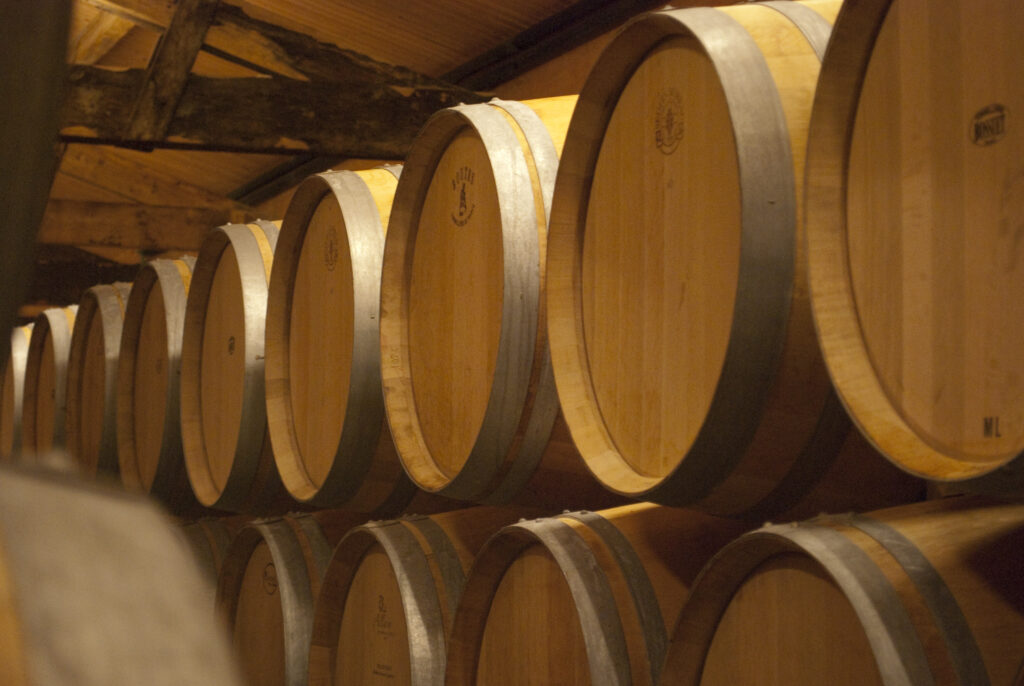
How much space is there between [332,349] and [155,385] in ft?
5.45

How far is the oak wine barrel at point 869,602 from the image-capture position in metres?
1.31

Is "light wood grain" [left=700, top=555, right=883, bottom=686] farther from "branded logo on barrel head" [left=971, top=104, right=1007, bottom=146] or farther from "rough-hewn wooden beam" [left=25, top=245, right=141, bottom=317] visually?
"rough-hewn wooden beam" [left=25, top=245, right=141, bottom=317]

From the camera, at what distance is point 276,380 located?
347 cm

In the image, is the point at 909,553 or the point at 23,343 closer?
the point at 909,553

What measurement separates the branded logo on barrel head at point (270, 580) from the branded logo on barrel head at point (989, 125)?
2.68 meters

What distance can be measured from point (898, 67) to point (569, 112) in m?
1.29

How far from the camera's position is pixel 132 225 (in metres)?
11.0

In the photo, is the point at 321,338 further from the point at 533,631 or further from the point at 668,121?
the point at 668,121

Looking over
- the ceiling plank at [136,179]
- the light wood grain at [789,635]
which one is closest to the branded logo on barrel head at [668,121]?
the light wood grain at [789,635]

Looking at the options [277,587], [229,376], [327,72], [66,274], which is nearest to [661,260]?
[277,587]

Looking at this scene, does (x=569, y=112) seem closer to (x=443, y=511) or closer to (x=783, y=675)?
(x=443, y=511)

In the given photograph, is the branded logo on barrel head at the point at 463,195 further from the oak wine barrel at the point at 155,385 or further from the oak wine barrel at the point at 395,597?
the oak wine barrel at the point at 155,385

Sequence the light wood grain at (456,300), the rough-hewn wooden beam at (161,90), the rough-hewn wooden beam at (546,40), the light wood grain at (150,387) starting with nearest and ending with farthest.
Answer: the light wood grain at (456,300) → the light wood grain at (150,387) → the rough-hewn wooden beam at (546,40) → the rough-hewn wooden beam at (161,90)

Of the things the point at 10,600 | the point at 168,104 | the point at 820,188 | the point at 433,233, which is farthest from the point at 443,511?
the point at 168,104
